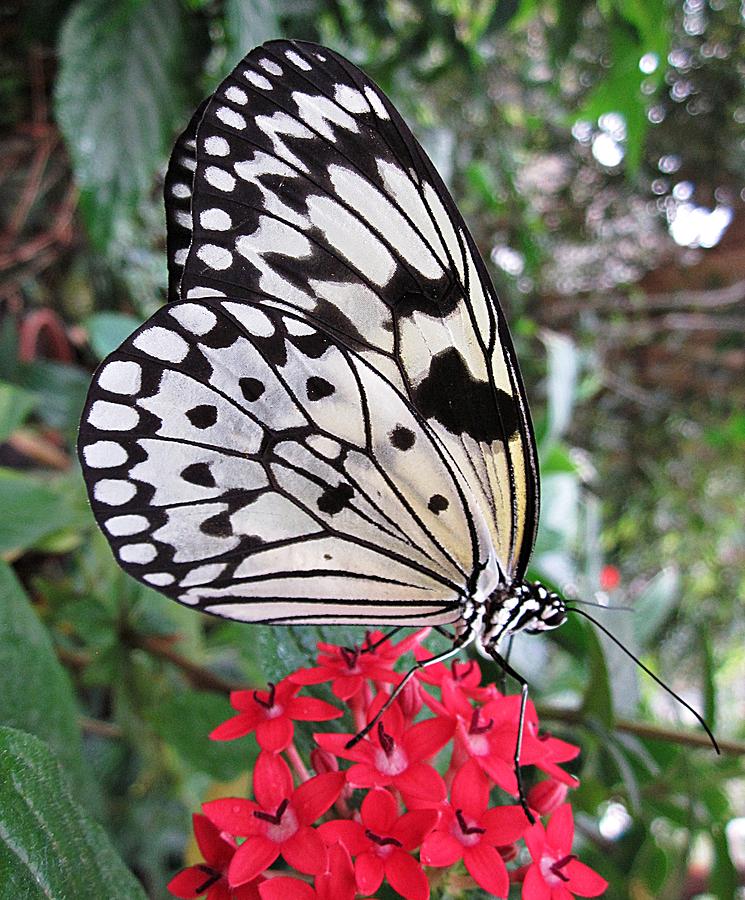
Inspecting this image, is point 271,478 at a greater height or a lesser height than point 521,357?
lesser

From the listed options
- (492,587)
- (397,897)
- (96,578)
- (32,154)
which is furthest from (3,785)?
(32,154)

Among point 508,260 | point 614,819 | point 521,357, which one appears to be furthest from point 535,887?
point 508,260

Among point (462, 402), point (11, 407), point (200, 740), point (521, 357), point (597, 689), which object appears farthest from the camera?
point (521, 357)

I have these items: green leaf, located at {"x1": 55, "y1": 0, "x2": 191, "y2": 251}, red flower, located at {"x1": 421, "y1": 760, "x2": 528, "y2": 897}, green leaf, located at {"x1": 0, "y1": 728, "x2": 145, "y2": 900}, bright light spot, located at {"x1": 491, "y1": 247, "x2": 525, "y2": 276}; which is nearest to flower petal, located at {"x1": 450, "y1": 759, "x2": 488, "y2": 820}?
red flower, located at {"x1": 421, "y1": 760, "x2": 528, "y2": 897}

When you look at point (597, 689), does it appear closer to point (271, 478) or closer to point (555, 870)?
point (555, 870)

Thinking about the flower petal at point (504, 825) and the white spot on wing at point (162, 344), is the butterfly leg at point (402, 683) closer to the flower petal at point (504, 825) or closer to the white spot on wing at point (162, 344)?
the flower petal at point (504, 825)

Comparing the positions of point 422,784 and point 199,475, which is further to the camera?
point 199,475
